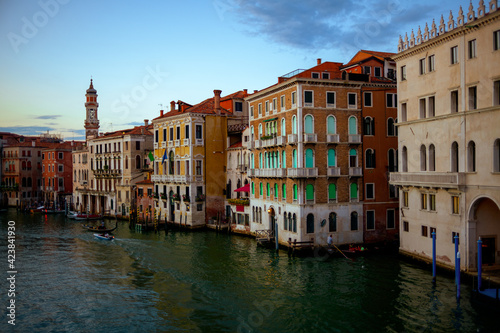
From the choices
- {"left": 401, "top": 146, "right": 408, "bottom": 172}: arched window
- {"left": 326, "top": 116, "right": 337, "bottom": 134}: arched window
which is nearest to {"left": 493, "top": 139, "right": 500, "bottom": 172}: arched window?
{"left": 401, "top": 146, "right": 408, "bottom": 172}: arched window

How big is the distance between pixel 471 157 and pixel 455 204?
2.29 metres

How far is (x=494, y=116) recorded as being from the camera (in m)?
18.3

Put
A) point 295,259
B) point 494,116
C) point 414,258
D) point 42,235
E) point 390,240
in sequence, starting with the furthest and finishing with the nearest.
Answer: point 42,235
point 390,240
point 295,259
point 414,258
point 494,116

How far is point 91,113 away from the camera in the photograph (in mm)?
63781

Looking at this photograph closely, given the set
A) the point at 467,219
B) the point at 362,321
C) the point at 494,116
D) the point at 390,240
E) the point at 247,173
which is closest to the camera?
the point at 362,321

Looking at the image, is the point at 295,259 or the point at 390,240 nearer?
the point at 295,259

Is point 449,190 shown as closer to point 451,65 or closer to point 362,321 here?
point 451,65

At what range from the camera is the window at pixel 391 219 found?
29062mm

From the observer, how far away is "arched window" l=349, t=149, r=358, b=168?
28.3 meters

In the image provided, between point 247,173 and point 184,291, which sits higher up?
point 247,173

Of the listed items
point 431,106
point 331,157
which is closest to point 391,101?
point 331,157

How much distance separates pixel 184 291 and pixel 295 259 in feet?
24.9

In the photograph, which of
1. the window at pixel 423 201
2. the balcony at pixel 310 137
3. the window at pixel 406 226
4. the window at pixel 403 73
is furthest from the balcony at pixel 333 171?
the window at pixel 403 73

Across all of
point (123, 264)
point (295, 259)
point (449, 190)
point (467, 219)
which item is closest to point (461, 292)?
point (467, 219)
